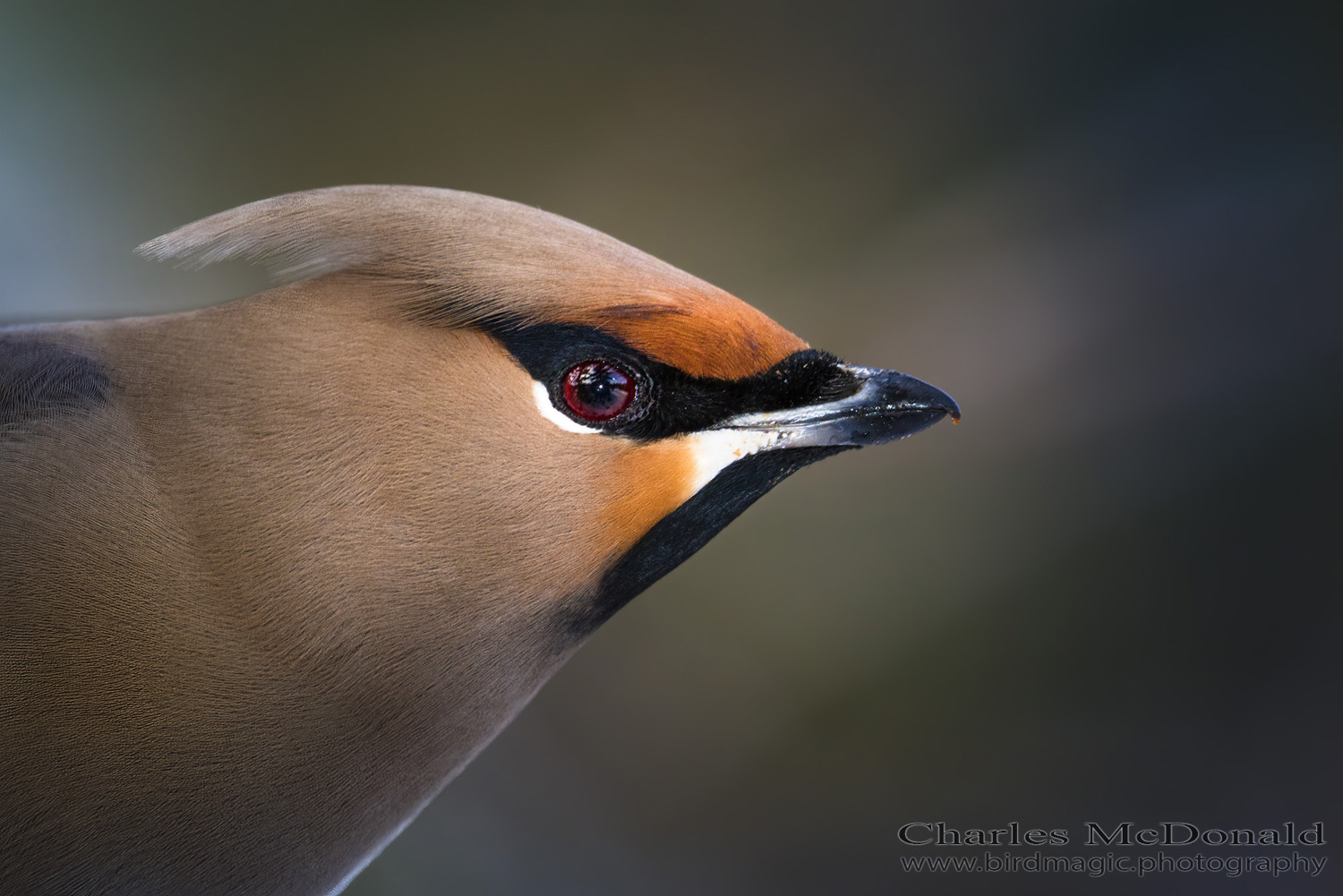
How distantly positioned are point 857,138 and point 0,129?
154 centimetres

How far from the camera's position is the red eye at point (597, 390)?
87 cm

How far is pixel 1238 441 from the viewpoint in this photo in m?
1.83

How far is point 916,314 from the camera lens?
1.93 metres

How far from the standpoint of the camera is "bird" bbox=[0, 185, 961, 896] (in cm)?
79

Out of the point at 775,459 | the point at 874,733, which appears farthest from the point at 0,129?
the point at 874,733

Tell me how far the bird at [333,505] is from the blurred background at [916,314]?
829 mm

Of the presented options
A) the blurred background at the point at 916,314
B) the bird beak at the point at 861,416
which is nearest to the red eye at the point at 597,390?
the bird beak at the point at 861,416

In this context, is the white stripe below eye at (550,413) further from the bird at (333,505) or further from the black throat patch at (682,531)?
the black throat patch at (682,531)

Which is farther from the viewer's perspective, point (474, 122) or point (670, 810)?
point (670, 810)

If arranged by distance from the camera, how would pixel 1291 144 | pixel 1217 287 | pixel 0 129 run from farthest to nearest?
1. pixel 1217 287
2. pixel 1291 144
3. pixel 0 129

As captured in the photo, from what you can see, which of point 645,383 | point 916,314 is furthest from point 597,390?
point 916,314

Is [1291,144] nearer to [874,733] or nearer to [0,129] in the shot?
[874,733]

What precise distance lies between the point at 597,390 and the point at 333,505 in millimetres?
255

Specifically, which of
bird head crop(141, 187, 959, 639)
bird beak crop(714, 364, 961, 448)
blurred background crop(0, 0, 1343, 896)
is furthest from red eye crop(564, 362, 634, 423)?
blurred background crop(0, 0, 1343, 896)
